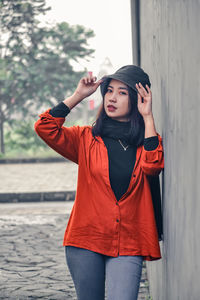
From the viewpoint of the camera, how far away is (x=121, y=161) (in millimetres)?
2693

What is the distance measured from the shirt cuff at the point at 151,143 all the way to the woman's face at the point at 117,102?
0.95ft

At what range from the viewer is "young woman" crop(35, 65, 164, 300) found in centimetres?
259

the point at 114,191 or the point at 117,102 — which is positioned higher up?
the point at 117,102

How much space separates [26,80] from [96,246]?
19.3 m

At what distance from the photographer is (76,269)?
2611 mm

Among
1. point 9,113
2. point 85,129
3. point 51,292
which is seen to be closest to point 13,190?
point 51,292

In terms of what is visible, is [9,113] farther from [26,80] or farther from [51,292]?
[51,292]

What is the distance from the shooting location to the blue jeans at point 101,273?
253 cm

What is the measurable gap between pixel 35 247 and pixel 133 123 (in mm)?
4079

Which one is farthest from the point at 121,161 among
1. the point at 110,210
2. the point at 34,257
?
the point at 34,257

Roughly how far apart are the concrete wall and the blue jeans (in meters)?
0.23

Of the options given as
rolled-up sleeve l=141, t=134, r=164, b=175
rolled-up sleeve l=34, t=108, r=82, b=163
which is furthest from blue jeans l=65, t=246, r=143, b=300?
rolled-up sleeve l=34, t=108, r=82, b=163

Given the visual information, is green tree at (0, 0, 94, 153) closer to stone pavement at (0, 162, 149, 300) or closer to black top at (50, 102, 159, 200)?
stone pavement at (0, 162, 149, 300)

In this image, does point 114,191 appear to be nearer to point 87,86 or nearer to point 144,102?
point 144,102
